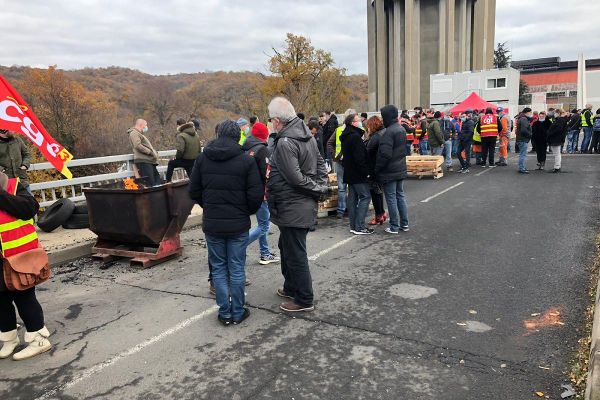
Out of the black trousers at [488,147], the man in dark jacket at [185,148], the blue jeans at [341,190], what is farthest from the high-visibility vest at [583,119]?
the man in dark jacket at [185,148]

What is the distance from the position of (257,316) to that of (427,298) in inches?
72.1

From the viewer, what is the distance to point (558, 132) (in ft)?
44.4

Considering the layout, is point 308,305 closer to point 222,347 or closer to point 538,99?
point 222,347

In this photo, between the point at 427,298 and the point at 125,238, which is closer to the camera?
the point at 427,298

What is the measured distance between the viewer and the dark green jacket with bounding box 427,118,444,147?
1530 cm

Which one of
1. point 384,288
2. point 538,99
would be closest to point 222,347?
point 384,288

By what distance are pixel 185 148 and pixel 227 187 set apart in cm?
602

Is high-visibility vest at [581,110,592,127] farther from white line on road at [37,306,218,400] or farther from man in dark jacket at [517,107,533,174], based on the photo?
white line on road at [37,306,218,400]

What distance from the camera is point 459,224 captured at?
26.7 feet

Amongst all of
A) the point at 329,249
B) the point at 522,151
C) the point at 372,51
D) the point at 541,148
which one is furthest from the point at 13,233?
the point at 372,51

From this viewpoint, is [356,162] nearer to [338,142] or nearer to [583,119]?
[338,142]

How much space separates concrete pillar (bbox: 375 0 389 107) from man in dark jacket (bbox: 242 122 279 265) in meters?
54.0

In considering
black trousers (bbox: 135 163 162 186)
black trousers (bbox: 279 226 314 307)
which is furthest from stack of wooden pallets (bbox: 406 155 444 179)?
black trousers (bbox: 279 226 314 307)

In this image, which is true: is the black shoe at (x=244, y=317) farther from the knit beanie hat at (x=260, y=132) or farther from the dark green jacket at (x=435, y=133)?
the dark green jacket at (x=435, y=133)
